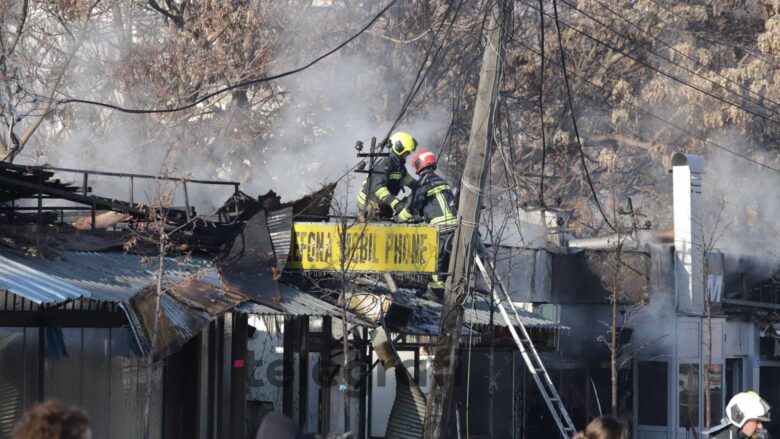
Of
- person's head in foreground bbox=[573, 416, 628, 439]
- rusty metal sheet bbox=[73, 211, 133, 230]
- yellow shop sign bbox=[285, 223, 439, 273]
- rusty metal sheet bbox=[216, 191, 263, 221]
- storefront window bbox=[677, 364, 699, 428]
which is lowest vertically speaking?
storefront window bbox=[677, 364, 699, 428]

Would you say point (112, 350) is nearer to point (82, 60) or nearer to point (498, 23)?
point (498, 23)

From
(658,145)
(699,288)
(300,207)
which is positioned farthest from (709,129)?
(300,207)

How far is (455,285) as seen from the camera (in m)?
Result: 11.9

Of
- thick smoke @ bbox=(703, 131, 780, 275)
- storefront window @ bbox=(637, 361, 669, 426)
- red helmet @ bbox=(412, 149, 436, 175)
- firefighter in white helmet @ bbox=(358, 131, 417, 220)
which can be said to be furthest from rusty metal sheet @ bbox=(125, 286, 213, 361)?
thick smoke @ bbox=(703, 131, 780, 275)

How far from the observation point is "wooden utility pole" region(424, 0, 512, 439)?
12008 mm

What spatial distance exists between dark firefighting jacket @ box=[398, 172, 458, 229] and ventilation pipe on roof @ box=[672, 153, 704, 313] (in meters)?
6.73

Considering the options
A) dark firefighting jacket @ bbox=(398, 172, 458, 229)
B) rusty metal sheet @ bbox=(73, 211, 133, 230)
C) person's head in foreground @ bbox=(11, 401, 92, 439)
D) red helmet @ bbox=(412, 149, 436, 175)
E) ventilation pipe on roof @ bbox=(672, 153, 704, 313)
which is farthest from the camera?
ventilation pipe on roof @ bbox=(672, 153, 704, 313)

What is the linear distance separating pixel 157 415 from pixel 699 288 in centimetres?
1080

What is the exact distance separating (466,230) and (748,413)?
492 cm

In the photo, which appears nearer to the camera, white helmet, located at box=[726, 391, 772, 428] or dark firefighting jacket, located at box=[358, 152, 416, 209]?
white helmet, located at box=[726, 391, 772, 428]

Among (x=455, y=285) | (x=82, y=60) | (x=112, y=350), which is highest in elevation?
(x=82, y=60)

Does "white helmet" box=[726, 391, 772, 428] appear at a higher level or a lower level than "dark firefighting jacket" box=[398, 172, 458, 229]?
lower

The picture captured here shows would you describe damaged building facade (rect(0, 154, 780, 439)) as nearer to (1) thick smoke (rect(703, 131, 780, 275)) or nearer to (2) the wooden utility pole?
(2) the wooden utility pole

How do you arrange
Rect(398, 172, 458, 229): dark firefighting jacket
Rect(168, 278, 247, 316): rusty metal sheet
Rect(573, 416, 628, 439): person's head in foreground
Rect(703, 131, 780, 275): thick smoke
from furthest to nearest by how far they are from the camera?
Rect(703, 131, 780, 275): thick smoke
Rect(398, 172, 458, 229): dark firefighting jacket
Rect(168, 278, 247, 316): rusty metal sheet
Rect(573, 416, 628, 439): person's head in foreground
